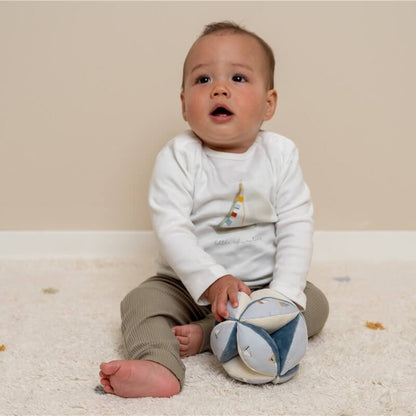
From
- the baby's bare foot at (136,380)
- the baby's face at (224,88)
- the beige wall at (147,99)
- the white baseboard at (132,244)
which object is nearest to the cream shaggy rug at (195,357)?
the baby's bare foot at (136,380)

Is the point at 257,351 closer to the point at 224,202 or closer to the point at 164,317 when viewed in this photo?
the point at 164,317

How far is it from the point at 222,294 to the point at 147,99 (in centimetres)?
76

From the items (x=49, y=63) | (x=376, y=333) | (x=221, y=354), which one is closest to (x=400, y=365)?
(x=376, y=333)

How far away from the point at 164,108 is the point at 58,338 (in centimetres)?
71

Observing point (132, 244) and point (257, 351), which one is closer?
point (257, 351)

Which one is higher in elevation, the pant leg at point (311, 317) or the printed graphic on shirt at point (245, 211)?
the printed graphic on shirt at point (245, 211)

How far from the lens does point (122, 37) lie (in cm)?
160

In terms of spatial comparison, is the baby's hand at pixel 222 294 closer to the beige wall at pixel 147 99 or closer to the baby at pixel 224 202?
the baby at pixel 224 202

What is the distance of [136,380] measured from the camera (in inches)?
35.8

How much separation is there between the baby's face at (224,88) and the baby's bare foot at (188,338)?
35 cm

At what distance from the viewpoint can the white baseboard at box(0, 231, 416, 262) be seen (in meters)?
1.70

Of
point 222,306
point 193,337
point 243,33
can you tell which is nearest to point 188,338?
point 193,337

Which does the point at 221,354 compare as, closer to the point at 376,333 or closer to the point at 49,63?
the point at 376,333

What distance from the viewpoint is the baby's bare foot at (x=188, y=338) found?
1.07m
